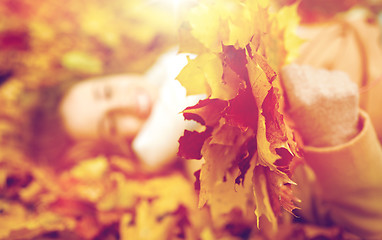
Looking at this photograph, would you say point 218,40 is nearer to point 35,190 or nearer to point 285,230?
point 285,230

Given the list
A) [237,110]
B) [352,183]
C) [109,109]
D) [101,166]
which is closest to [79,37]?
[109,109]

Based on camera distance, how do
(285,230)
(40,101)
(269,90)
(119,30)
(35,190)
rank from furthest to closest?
(119,30) → (40,101) → (35,190) → (285,230) → (269,90)

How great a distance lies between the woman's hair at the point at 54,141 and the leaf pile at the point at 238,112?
818 millimetres

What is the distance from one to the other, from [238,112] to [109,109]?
87 cm

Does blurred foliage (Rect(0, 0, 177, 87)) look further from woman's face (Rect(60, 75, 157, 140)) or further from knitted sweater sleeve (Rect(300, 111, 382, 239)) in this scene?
knitted sweater sleeve (Rect(300, 111, 382, 239))

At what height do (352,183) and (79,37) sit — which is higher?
(79,37)

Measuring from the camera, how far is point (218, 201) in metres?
0.53

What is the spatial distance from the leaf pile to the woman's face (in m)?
0.70

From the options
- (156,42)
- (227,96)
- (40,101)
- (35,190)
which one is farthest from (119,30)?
(227,96)

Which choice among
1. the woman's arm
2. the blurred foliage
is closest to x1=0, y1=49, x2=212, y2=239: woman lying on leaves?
the blurred foliage

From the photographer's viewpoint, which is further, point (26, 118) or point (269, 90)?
point (26, 118)

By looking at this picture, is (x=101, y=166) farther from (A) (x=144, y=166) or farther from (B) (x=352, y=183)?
(B) (x=352, y=183)

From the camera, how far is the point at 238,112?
0.42 metres

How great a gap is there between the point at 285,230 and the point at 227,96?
1.83 feet
